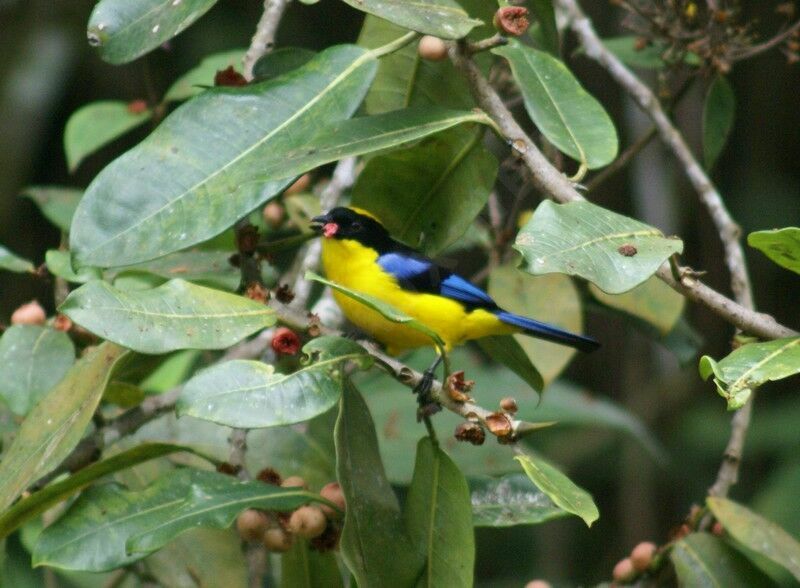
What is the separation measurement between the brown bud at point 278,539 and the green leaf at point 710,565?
0.84m

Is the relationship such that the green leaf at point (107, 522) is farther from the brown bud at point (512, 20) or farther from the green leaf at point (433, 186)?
the brown bud at point (512, 20)

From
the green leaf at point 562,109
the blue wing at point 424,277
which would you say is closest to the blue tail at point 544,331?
the blue wing at point 424,277

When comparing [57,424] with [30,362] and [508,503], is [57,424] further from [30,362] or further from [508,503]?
[508,503]

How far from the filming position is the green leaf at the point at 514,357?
2604 mm

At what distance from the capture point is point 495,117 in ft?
7.43

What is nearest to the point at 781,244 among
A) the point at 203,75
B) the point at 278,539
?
the point at 278,539

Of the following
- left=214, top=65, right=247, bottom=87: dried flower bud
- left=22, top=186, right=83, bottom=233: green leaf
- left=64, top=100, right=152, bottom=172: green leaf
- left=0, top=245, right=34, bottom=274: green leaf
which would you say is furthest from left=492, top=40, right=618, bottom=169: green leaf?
left=22, top=186, right=83, bottom=233: green leaf

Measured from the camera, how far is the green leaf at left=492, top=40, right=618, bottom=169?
2309mm

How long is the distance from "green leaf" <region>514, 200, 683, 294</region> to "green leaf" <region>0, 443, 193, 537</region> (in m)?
0.86

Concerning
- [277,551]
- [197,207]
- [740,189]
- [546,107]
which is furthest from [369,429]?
[740,189]

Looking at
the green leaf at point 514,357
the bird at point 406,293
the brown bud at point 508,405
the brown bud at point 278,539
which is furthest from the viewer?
the bird at point 406,293

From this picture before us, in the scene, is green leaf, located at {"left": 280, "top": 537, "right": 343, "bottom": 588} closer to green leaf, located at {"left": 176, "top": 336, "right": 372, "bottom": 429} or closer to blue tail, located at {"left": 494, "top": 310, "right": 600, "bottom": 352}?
green leaf, located at {"left": 176, "top": 336, "right": 372, "bottom": 429}

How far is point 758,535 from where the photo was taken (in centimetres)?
250

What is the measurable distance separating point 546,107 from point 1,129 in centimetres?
422
